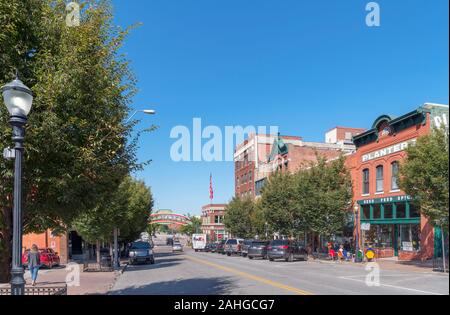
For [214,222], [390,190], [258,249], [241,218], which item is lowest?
[214,222]

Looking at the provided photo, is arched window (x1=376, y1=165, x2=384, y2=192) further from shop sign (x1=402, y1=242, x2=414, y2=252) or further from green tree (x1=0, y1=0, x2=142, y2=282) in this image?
green tree (x1=0, y1=0, x2=142, y2=282)

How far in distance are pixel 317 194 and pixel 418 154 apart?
1290 cm

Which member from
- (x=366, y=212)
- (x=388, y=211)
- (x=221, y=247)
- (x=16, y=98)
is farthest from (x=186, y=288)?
(x=221, y=247)

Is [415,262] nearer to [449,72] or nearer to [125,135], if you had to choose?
[125,135]

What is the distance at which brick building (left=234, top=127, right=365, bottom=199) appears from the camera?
194 ft

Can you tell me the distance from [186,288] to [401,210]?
21.5m

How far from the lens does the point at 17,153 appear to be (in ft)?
25.2

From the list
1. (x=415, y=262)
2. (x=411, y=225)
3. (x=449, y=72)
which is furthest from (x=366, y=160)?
(x=449, y=72)

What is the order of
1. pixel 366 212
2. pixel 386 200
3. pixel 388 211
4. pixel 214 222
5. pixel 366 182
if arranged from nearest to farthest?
1. pixel 386 200
2. pixel 388 211
3. pixel 366 212
4. pixel 366 182
5. pixel 214 222

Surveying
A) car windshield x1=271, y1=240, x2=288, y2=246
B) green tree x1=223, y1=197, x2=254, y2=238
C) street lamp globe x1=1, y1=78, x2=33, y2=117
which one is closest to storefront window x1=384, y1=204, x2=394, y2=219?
car windshield x1=271, y1=240, x2=288, y2=246

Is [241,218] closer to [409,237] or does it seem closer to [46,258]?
[409,237]

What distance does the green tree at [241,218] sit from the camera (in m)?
62.1

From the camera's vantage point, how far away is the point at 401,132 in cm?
Result: 3403

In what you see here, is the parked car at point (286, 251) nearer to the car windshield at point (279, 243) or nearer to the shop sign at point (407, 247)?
the car windshield at point (279, 243)
